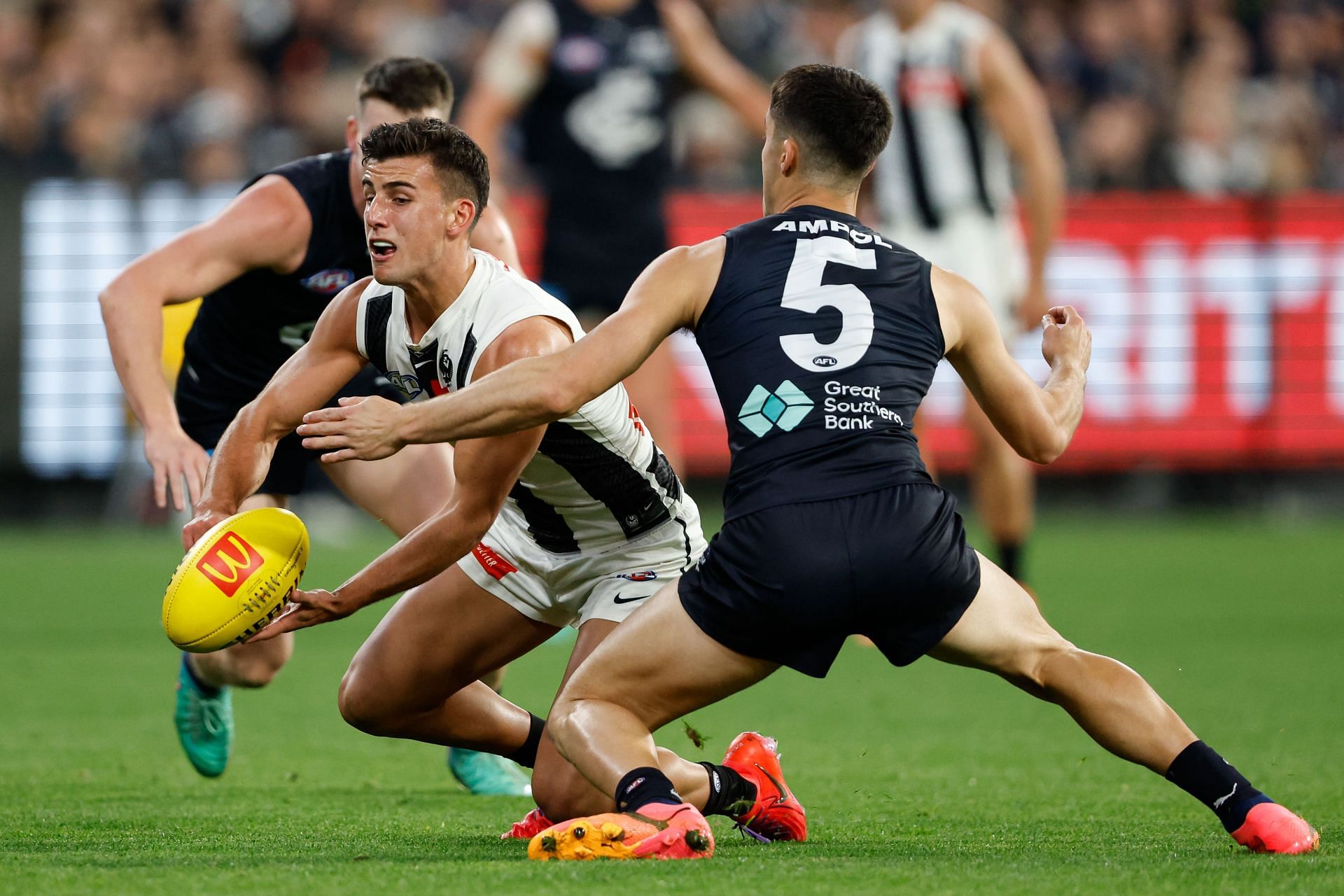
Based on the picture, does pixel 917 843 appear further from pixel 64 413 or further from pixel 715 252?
pixel 64 413

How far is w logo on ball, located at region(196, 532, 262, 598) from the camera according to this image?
4.23 m

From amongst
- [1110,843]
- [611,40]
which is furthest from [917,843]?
[611,40]

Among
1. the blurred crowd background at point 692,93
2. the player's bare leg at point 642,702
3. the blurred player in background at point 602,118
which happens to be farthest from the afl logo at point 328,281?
the blurred crowd background at point 692,93

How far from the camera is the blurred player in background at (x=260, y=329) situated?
17.3 feet

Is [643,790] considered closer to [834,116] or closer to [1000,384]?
[1000,384]

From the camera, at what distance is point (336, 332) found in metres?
4.61

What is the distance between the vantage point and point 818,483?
3955 mm

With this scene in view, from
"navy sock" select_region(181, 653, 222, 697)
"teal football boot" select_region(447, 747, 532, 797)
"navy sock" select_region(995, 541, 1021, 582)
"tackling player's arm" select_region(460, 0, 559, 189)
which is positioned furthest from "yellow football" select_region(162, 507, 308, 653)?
"navy sock" select_region(995, 541, 1021, 582)

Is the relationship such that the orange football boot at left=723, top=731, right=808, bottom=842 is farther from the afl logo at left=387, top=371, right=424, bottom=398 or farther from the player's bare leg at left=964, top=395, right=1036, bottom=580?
the player's bare leg at left=964, top=395, right=1036, bottom=580

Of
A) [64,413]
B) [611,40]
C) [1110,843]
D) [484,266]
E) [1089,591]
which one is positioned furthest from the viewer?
[64,413]

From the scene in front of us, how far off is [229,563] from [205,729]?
1584 millimetres

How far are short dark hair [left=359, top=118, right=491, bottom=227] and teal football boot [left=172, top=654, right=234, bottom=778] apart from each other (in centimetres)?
211

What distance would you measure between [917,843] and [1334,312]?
11.2 m

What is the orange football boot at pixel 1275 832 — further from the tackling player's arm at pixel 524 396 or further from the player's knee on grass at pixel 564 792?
the tackling player's arm at pixel 524 396
